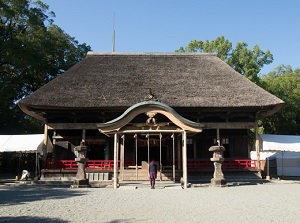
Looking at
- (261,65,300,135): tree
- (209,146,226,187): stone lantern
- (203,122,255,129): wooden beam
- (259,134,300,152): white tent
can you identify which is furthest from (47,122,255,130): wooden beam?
(261,65,300,135): tree

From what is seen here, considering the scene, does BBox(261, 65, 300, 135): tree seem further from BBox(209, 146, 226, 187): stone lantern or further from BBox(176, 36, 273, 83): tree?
BBox(209, 146, 226, 187): stone lantern

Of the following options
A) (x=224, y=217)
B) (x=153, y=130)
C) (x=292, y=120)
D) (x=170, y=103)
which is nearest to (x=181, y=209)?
(x=224, y=217)

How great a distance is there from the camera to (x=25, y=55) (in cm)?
2361

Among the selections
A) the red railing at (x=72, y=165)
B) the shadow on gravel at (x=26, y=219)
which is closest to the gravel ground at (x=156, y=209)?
the shadow on gravel at (x=26, y=219)

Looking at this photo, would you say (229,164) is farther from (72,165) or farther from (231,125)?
(72,165)

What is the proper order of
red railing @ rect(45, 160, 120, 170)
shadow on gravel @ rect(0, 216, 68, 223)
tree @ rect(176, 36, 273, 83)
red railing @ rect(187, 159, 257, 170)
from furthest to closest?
tree @ rect(176, 36, 273, 83) < red railing @ rect(187, 159, 257, 170) < red railing @ rect(45, 160, 120, 170) < shadow on gravel @ rect(0, 216, 68, 223)

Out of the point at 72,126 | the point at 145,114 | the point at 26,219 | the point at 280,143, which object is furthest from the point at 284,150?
the point at 26,219

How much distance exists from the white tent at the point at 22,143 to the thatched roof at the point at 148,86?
172 centimetres

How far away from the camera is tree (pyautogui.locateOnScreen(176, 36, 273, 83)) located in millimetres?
30547

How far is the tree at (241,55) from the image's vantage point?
30547 millimetres

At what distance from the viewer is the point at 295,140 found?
1766 centimetres

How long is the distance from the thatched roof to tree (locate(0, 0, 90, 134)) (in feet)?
20.0

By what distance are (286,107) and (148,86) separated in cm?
1920

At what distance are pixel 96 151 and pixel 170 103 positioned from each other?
5355 millimetres
